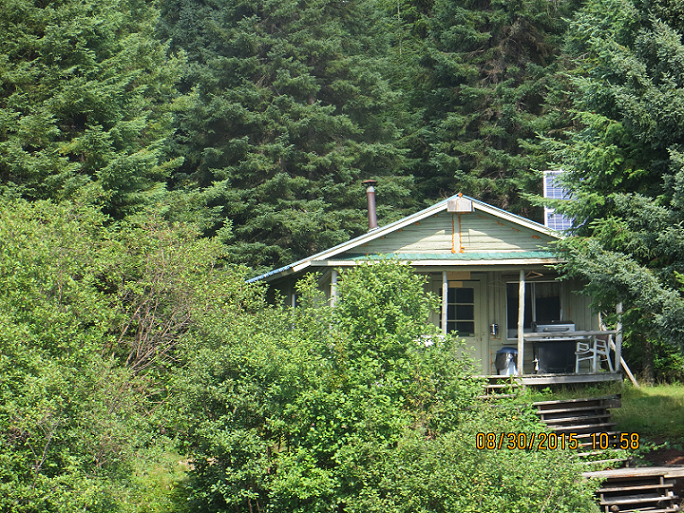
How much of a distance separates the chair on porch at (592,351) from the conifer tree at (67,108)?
37.0 feet

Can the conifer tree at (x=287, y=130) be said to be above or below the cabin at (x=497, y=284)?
above

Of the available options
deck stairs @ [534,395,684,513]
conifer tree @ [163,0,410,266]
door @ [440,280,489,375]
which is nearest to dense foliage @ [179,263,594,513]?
deck stairs @ [534,395,684,513]

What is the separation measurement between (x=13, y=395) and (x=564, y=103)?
64.0 ft

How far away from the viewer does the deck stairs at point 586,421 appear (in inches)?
459

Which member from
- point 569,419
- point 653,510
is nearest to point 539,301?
point 569,419

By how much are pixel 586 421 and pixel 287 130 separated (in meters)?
16.9

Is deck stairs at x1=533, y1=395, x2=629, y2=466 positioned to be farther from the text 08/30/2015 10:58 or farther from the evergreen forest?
the evergreen forest

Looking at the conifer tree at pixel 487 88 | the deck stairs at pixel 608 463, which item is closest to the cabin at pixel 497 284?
the deck stairs at pixel 608 463

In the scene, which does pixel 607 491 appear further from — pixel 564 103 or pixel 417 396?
pixel 564 103

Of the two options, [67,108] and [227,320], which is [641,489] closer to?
[227,320]

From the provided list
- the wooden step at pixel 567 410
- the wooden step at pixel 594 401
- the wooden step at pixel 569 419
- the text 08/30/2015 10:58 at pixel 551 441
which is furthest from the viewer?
the wooden step at pixel 594 401

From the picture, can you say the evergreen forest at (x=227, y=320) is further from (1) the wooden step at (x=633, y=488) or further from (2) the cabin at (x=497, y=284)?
(1) the wooden step at (x=633, y=488)

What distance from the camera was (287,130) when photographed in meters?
26.3

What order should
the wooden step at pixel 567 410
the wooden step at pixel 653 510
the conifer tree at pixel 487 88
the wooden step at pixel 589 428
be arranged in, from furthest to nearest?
the conifer tree at pixel 487 88
the wooden step at pixel 567 410
the wooden step at pixel 589 428
the wooden step at pixel 653 510
